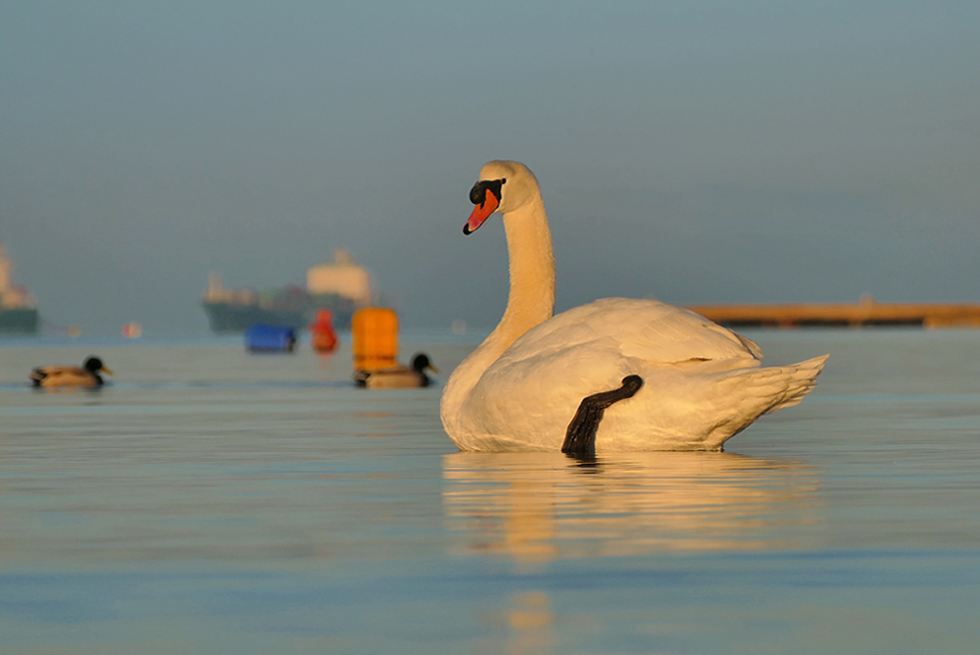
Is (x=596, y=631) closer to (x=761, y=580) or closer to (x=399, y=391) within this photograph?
(x=761, y=580)

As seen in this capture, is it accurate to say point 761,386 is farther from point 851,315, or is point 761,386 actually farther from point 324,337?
point 851,315

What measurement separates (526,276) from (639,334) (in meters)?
2.29

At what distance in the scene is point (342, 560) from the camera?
227 inches

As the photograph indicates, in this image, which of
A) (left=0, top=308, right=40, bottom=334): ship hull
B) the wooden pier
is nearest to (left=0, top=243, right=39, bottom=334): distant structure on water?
(left=0, top=308, right=40, bottom=334): ship hull

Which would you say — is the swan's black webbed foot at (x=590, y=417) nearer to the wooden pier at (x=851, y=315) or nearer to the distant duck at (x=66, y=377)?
the distant duck at (x=66, y=377)

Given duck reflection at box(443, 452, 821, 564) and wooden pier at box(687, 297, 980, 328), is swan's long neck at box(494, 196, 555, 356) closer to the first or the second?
duck reflection at box(443, 452, 821, 564)

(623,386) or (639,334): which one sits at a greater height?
(639,334)

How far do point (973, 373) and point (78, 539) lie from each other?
23.1m

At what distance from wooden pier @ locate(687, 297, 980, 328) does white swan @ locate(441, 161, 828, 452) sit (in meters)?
127

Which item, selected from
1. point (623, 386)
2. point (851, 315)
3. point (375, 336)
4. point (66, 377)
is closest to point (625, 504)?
point (623, 386)

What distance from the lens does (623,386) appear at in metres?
10.4

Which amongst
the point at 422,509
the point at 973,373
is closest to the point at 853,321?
the point at 973,373

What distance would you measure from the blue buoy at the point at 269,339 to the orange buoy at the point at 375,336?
948 inches

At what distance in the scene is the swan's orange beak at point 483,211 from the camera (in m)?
12.6
